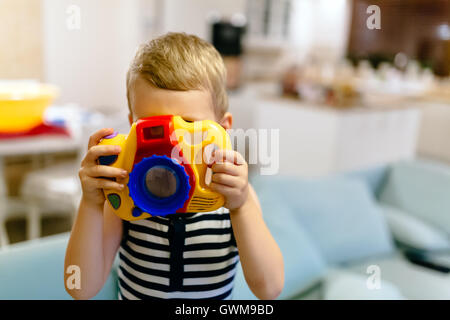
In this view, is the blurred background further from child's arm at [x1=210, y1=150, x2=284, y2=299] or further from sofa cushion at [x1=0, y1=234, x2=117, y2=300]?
child's arm at [x1=210, y1=150, x2=284, y2=299]

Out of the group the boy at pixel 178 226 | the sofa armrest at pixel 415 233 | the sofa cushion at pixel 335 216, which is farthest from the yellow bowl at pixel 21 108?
the sofa armrest at pixel 415 233

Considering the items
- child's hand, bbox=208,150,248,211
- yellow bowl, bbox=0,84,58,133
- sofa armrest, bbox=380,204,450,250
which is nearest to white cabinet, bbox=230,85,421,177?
sofa armrest, bbox=380,204,450,250

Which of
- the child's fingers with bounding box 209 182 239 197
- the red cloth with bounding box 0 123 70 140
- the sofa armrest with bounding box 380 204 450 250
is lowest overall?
the sofa armrest with bounding box 380 204 450 250

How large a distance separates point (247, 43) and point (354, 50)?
1.32m

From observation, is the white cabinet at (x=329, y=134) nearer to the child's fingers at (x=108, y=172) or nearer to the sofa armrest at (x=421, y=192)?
the sofa armrest at (x=421, y=192)

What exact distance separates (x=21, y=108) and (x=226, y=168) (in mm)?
1244

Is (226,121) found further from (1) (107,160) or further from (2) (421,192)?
(2) (421,192)

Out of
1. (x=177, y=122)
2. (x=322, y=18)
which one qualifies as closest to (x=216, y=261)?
(x=177, y=122)

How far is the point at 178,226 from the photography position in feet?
1.73

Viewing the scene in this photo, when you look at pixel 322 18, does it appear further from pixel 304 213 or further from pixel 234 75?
pixel 304 213

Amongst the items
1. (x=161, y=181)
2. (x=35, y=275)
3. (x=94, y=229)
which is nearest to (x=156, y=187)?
(x=161, y=181)

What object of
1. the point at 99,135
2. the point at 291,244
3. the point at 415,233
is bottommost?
the point at 415,233

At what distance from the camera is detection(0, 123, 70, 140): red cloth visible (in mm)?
1447

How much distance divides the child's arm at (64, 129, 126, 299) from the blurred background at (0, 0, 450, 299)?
117mm
